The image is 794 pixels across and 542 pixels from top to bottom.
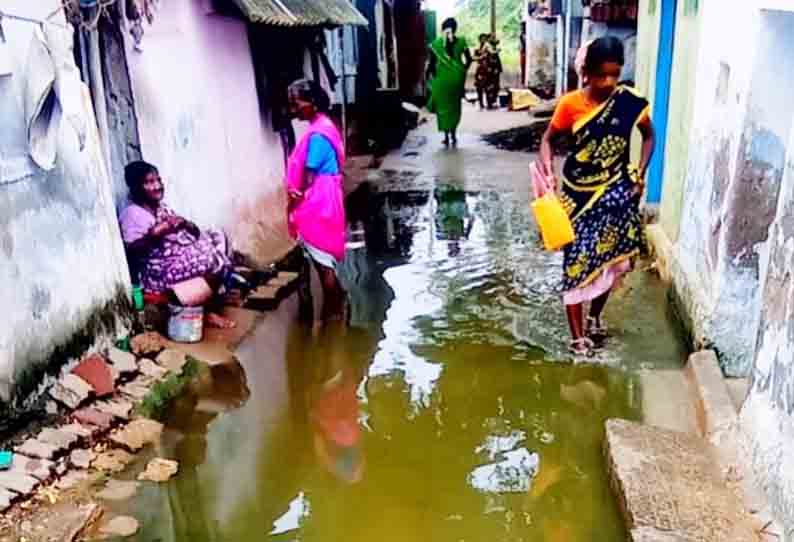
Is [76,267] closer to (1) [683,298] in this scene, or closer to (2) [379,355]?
(2) [379,355]

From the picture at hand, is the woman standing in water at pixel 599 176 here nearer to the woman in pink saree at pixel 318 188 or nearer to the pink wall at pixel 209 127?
the woman in pink saree at pixel 318 188

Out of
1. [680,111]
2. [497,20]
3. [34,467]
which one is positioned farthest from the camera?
[497,20]

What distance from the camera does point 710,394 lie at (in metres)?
4.18

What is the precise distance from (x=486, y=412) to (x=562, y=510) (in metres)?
0.99

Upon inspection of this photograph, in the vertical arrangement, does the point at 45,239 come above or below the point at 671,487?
above

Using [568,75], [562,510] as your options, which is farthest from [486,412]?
[568,75]

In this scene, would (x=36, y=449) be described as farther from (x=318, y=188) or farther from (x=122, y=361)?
(x=318, y=188)

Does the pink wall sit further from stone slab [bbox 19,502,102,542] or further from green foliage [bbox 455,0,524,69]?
green foliage [bbox 455,0,524,69]

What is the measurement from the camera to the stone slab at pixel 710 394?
392 centimetres

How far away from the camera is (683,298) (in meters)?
5.39

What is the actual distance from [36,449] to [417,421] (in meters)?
1.88

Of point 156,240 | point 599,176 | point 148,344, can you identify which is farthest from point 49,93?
point 599,176

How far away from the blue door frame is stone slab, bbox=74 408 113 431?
496cm

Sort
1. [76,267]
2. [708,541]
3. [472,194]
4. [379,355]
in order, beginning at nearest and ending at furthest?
[708,541]
[76,267]
[379,355]
[472,194]
